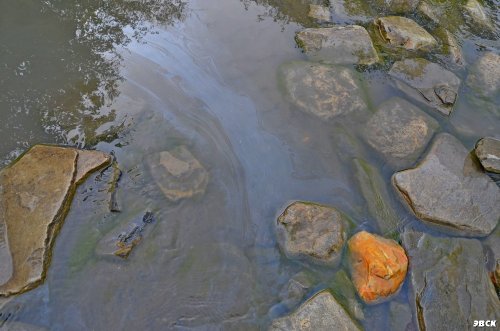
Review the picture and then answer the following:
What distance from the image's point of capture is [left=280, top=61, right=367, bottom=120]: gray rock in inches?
179

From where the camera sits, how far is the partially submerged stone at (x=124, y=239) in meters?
3.26

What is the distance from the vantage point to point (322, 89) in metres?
4.70

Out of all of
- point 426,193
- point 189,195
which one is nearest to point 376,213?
point 426,193

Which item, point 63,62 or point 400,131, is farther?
point 63,62

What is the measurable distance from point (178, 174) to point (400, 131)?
2.48 metres

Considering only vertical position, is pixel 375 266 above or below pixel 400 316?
above

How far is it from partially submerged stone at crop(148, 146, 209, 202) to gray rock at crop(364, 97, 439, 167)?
1.91 meters

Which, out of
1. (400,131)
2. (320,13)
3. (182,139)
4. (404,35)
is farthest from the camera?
(320,13)

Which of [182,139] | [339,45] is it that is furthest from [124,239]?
[339,45]

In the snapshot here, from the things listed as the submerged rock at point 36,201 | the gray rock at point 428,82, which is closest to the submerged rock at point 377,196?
the gray rock at point 428,82

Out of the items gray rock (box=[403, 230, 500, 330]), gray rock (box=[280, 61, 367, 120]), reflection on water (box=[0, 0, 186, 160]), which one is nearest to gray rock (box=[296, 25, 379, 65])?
gray rock (box=[280, 61, 367, 120])

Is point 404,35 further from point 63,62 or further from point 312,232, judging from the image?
point 63,62

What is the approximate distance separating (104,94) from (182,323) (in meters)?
2.68

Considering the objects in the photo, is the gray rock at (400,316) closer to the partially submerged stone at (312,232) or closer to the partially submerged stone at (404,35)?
the partially submerged stone at (312,232)
